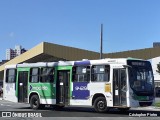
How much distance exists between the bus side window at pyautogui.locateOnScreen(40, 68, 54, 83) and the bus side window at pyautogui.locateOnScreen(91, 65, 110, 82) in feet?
10.7

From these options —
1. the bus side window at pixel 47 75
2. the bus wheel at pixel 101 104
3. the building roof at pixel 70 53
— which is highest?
the building roof at pixel 70 53

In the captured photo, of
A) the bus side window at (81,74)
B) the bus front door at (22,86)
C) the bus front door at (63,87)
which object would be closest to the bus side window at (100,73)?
the bus side window at (81,74)

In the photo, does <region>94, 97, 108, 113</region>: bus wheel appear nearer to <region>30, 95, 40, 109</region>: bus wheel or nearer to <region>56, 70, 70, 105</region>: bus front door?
<region>56, 70, 70, 105</region>: bus front door

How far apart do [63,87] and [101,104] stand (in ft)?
10.8

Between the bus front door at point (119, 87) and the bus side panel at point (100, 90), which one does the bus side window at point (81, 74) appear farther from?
the bus front door at point (119, 87)

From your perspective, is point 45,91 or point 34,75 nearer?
point 45,91

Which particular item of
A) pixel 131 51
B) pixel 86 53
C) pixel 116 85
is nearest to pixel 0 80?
pixel 86 53

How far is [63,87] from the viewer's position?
24688 mm

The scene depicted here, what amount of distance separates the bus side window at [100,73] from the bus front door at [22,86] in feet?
18.8

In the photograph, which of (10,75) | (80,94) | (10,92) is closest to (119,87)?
(80,94)

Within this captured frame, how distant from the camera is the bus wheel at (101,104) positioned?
2209 centimetres

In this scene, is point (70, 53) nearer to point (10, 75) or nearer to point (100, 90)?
point (10, 75)

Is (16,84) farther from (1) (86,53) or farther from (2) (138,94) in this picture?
Answer: (1) (86,53)

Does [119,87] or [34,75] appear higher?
→ [34,75]
